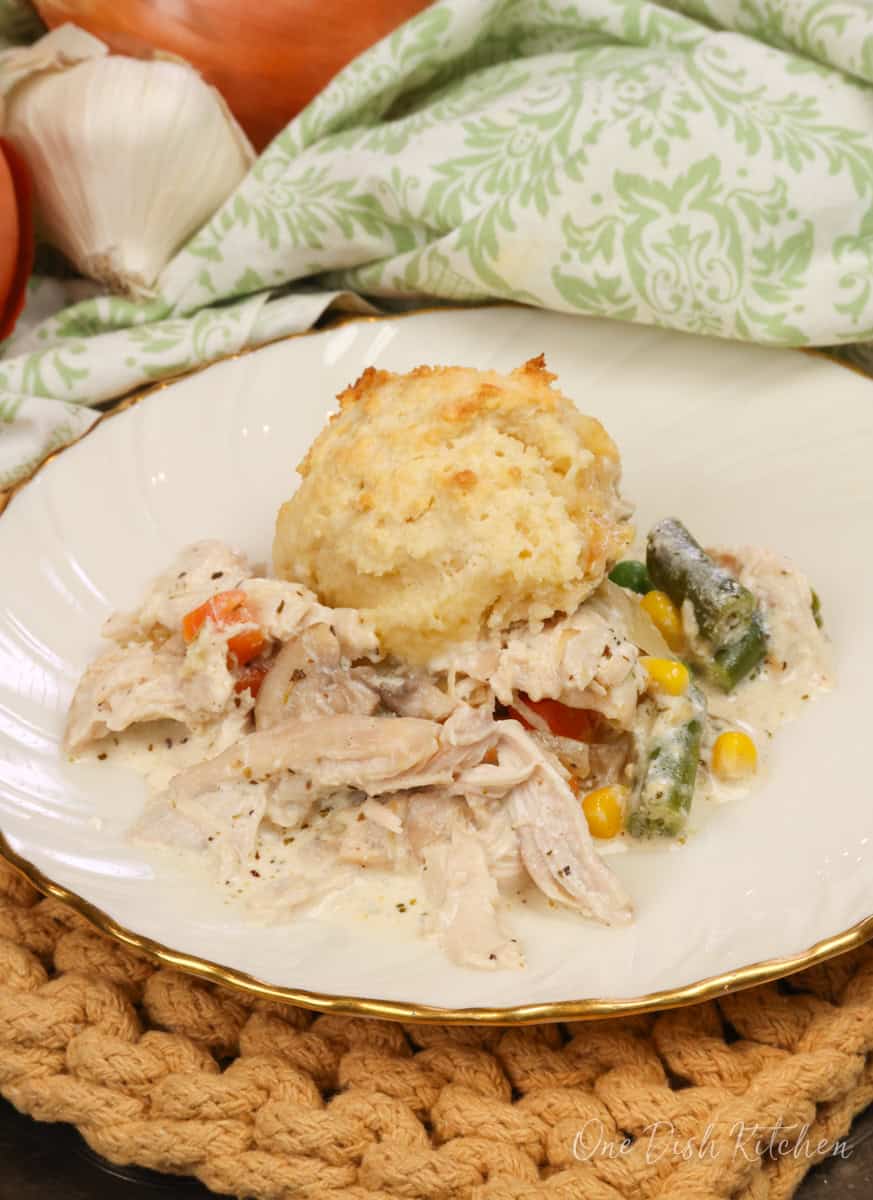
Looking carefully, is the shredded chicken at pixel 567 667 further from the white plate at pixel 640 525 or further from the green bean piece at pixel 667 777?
the white plate at pixel 640 525

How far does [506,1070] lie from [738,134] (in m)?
2.95

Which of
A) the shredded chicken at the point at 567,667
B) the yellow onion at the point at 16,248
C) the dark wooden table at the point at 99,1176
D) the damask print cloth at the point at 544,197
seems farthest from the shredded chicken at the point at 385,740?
the yellow onion at the point at 16,248

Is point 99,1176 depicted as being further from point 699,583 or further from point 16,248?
Result: point 16,248

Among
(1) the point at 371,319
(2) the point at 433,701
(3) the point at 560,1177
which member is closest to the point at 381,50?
(1) the point at 371,319

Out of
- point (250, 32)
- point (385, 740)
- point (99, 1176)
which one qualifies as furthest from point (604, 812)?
point (250, 32)

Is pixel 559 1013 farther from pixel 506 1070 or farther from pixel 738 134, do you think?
pixel 738 134

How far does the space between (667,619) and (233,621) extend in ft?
3.89

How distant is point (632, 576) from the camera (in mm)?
3828

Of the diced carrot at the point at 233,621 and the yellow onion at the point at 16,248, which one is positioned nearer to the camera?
the diced carrot at the point at 233,621

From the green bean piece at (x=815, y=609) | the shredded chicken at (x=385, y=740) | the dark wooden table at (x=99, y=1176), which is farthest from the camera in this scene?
the green bean piece at (x=815, y=609)

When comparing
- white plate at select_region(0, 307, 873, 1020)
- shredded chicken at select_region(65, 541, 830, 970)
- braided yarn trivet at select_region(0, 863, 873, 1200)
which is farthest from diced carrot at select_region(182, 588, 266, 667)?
braided yarn trivet at select_region(0, 863, 873, 1200)

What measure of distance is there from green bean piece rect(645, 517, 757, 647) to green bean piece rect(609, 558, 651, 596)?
0.19 feet

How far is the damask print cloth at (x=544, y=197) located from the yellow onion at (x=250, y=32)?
289mm

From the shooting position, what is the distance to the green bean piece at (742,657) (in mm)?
3492
